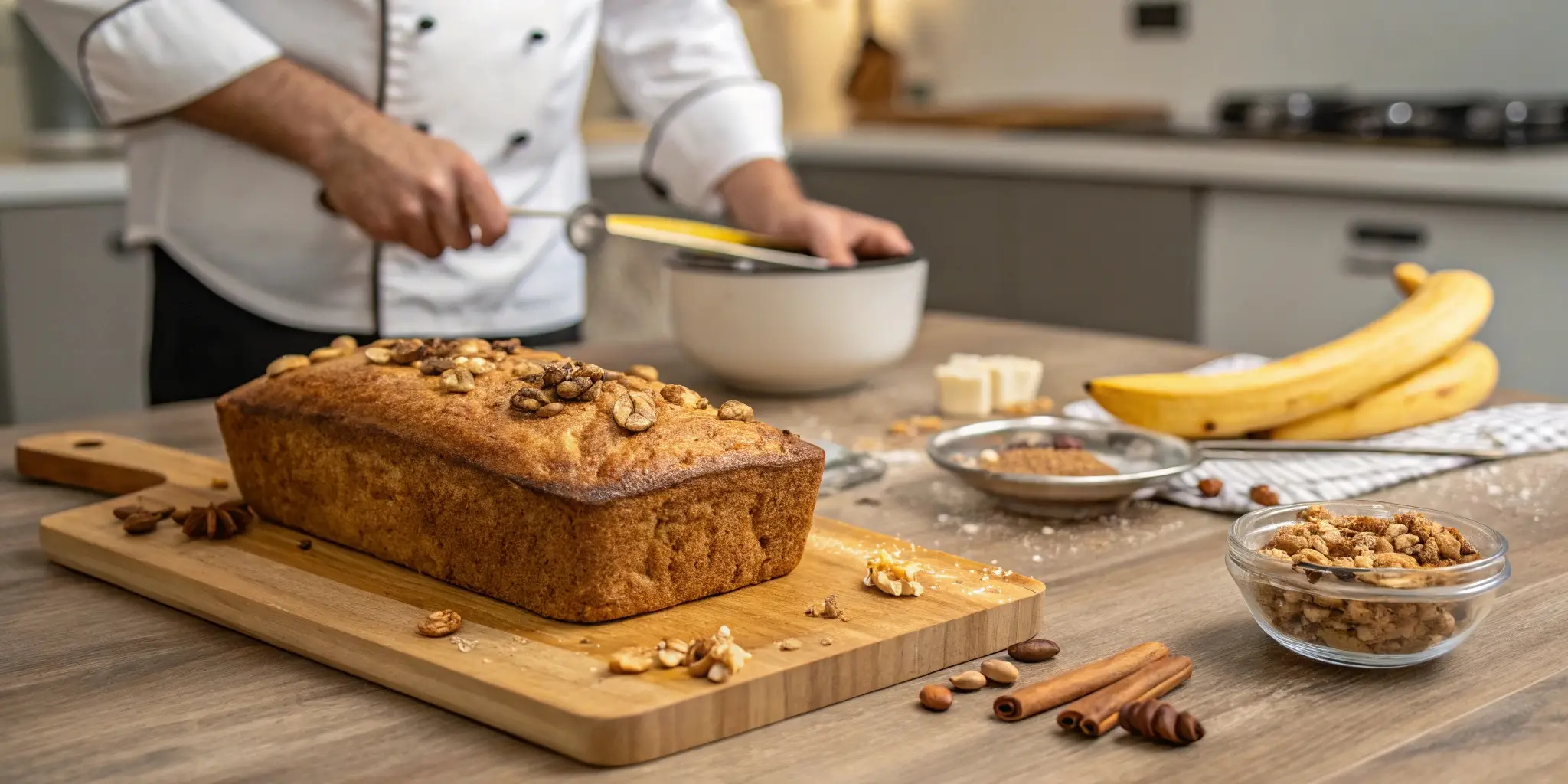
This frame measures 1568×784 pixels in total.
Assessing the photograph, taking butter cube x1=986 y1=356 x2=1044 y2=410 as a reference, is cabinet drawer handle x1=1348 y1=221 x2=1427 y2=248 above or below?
above

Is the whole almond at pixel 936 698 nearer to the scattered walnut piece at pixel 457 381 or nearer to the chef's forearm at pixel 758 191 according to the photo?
the scattered walnut piece at pixel 457 381

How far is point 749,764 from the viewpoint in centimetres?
72

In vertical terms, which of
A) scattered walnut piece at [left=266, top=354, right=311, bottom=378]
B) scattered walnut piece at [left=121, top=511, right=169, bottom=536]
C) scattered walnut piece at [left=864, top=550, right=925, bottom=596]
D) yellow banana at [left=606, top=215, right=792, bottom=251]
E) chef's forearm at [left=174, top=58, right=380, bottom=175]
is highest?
chef's forearm at [left=174, top=58, right=380, bottom=175]

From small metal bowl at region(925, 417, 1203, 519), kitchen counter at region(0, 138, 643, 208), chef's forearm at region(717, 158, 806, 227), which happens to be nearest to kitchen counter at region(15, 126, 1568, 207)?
kitchen counter at region(0, 138, 643, 208)

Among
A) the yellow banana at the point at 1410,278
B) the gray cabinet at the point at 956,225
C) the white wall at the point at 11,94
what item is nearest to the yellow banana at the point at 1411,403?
the yellow banana at the point at 1410,278

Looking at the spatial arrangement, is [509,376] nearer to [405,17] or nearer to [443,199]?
[443,199]

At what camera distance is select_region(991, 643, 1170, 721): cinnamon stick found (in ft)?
2.48

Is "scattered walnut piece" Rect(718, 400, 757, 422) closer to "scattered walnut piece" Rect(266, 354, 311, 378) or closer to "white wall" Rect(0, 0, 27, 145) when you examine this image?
"scattered walnut piece" Rect(266, 354, 311, 378)

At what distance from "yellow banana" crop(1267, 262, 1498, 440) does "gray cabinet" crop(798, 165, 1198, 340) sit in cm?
161

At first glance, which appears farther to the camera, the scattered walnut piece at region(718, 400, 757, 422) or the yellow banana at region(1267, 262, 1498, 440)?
the yellow banana at region(1267, 262, 1498, 440)

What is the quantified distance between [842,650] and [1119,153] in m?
2.40

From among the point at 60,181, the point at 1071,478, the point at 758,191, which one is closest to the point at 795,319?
the point at 758,191

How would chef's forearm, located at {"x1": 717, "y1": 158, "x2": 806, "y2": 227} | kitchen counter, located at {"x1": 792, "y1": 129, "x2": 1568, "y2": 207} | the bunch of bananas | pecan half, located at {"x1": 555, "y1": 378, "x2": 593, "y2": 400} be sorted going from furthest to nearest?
kitchen counter, located at {"x1": 792, "y1": 129, "x2": 1568, "y2": 207}
chef's forearm, located at {"x1": 717, "y1": 158, "x2": 806, "y2": 227}
the bunch of bananas
pecan half, located at {"x1": 555, "y1": 378, "x2": 593, "y2": 400}

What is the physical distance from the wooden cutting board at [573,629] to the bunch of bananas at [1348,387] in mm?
369
